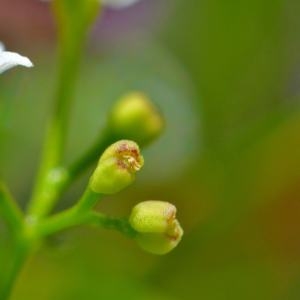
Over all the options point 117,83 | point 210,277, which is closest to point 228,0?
point 117,83

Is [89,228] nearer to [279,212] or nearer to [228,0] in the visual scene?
[279,212]

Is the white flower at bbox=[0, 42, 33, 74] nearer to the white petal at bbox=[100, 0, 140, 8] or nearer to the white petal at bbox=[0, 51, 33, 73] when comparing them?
the white petal at bbox=[0, 51, 33, 73]

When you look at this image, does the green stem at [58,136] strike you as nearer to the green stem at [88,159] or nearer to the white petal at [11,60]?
the green stem at [88,159]

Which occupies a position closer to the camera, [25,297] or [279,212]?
[25,297]

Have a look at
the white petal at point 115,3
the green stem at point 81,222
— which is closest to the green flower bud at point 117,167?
the green stem at point 81,222

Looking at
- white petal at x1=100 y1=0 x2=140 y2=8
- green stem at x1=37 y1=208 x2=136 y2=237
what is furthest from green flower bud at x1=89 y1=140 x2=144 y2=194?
white petal at x1=100 y1=0 x2=140 y2=8

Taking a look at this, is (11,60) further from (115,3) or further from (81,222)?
(115,3)

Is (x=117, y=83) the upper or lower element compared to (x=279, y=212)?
upper
